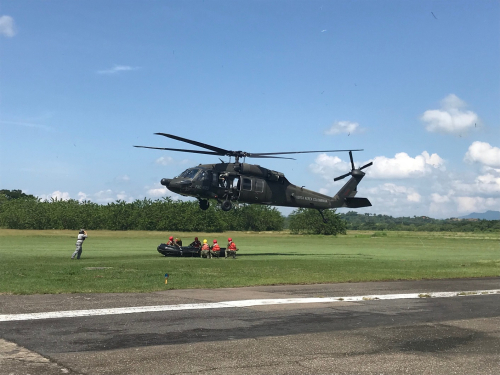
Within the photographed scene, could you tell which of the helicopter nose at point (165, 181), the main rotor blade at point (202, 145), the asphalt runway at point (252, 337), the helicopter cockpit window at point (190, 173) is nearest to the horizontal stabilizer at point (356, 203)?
the main rotor blade at point (202, 145)

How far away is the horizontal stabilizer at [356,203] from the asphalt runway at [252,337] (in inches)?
1099

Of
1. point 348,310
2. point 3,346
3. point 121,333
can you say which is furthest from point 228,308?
point 3,346

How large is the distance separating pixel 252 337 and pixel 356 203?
34.9 m

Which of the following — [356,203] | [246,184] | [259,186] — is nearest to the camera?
[246,184]

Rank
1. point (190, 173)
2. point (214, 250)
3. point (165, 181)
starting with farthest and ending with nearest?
point (190, 173) → point (165, 181) → point (214, 250)

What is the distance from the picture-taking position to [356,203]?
147ft

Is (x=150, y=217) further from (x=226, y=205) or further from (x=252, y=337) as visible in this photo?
(x=252, y=337)

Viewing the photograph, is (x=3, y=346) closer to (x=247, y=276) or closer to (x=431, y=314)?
(x=431, y=314)

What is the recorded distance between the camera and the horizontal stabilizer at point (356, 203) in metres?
44.8

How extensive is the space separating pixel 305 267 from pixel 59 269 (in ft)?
39.5

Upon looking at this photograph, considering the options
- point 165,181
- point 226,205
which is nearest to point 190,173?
point 165,181

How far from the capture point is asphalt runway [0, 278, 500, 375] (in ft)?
28.8

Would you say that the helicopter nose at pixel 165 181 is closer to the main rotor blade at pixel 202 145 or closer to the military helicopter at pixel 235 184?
the military helicopter at pixel 235 184

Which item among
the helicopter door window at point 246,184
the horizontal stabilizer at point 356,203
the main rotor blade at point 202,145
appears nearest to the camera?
the main rotor blade at point 202,145
